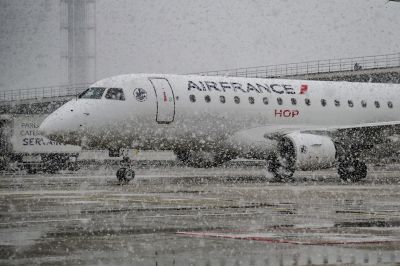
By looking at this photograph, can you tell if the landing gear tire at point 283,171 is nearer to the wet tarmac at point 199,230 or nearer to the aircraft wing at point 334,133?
the aircraft wing at point 334,133

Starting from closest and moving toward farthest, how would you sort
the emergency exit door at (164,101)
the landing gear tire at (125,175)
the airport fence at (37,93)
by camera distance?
1. the landing gear tire at (125,175)
2. the emergency exit door at (164,101)
3. the airport fence at (37,93)

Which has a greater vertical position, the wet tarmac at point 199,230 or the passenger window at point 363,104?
the passenger window at point 363,104

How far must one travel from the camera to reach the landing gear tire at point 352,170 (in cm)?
2758

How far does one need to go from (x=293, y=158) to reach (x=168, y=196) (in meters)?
9.11

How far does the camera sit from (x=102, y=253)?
8.22 metres

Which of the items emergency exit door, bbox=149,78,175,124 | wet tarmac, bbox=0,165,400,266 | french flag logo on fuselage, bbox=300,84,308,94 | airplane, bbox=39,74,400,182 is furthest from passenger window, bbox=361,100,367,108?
wet tarmac, bbox=0,165,400,266

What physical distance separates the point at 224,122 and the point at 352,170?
4786mm

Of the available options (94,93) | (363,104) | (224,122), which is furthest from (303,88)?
(94,93)

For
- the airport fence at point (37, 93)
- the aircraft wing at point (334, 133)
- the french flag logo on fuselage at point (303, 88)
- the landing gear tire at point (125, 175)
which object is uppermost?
the airport fence at point (37, 93)

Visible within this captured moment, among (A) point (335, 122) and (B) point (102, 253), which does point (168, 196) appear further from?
(A) point (335, 122)

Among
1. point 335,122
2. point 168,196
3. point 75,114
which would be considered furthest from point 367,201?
point 335,122

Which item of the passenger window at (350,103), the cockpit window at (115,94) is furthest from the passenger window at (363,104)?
the cockpit window at (115,94)

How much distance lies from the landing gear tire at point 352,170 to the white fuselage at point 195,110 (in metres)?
2.07

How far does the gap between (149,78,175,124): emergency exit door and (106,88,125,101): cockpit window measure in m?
1.10
